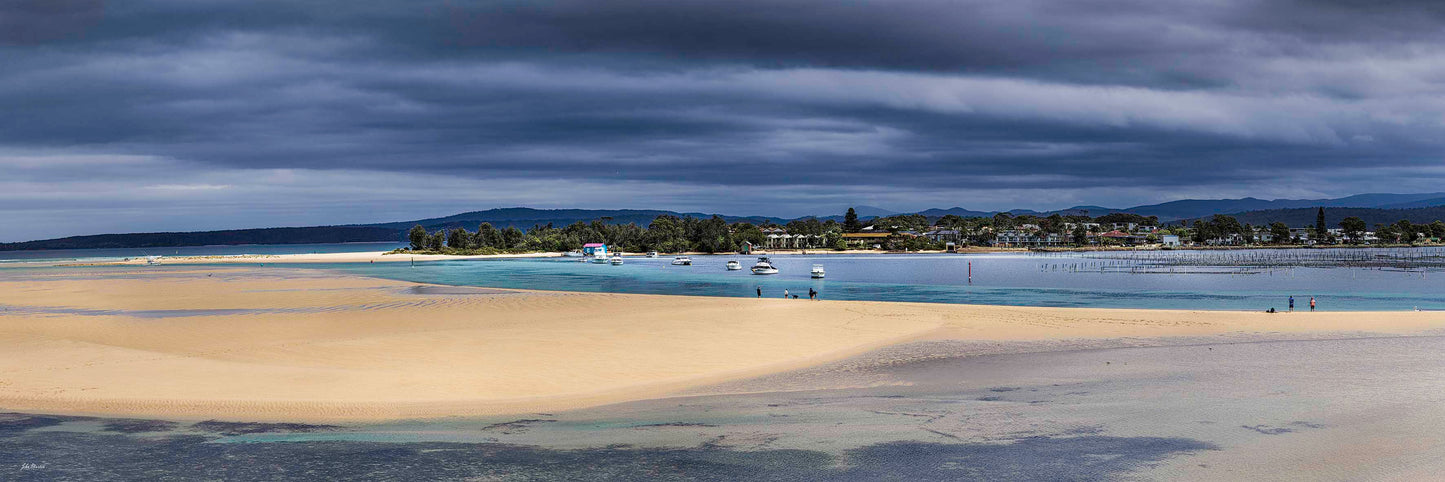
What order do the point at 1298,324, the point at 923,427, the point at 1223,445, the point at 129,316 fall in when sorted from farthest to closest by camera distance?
the point at 129,316
the point at 1298,324
the point at 923,427
the point at 1223,445

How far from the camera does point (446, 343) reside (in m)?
31.5

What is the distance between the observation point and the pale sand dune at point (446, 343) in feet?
66.7

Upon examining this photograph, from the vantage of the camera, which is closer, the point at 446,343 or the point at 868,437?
the point at 868,437

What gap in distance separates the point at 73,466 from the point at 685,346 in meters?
18.8

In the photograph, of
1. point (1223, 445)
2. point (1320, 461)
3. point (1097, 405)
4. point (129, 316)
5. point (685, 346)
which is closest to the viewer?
point (1320, 461)

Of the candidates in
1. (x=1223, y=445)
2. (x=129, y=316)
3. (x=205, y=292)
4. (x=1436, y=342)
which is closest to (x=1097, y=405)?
(x=1223, y=445)

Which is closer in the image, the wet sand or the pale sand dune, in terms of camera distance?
the wet sand

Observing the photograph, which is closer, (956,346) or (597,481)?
(597,481)

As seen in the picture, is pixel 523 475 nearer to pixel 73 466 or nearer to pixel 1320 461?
pixel 73 466

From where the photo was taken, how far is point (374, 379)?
2284cm

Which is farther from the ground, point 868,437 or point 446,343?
point 446,343

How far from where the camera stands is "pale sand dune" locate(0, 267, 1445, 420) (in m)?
20.3

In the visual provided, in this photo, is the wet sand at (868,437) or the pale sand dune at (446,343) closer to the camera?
the wet sand at (868,437)

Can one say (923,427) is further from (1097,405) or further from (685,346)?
(685,346)
